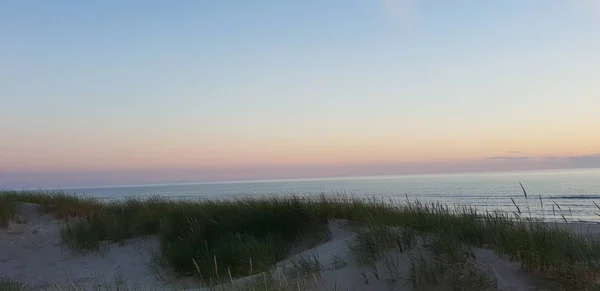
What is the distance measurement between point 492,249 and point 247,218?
4536mm

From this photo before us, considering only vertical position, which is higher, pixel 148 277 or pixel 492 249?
pixel 492 249

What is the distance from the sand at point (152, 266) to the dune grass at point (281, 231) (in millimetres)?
220

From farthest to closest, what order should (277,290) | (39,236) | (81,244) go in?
1. (39,236)
2. (81,244)
3. (277,290)

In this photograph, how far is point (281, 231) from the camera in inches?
327

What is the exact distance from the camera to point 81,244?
1062 centimetres

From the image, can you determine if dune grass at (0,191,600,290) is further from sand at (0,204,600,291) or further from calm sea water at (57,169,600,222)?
calm sea water at (57,169,600,222)

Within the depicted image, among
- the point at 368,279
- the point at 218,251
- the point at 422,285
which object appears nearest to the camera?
the point at 422,285

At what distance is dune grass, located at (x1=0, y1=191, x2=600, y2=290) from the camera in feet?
16.2

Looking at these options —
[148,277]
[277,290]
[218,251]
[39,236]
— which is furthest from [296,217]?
[39,236]

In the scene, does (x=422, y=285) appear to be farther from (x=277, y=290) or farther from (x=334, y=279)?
(x=277, y=290)

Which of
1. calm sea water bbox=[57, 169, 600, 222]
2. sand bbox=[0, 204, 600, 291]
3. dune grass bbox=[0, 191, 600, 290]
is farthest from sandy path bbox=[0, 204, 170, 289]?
calm sea water bbox=[57, 169, 600, 222]

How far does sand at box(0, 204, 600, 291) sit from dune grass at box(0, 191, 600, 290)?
0.22 meters

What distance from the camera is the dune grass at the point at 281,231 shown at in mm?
4930

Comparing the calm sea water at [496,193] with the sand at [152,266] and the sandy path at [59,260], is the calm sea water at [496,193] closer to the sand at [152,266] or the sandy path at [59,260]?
the sand at [152,266]
